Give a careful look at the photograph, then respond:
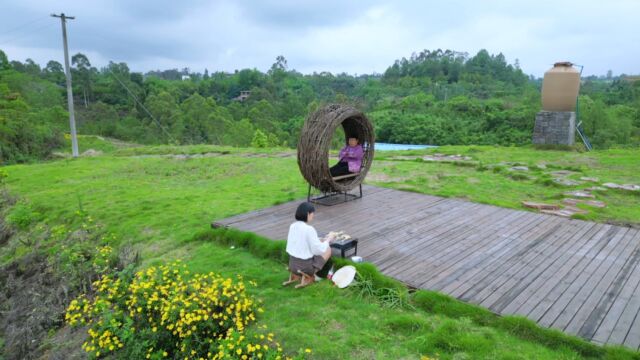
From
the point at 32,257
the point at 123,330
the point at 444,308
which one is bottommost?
the point at 32,257

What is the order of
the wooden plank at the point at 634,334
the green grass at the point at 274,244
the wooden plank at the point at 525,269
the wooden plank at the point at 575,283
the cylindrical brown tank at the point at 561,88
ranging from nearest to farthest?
the wooden plank at the point at 634,334 < the green grass at the point at 274,244 < the wooden plank at the point at 575,283 < the wooden plank at the point at 525,269 < the cylindrical brown tank at the point at 561,88

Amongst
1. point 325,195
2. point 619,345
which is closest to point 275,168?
point 325,195

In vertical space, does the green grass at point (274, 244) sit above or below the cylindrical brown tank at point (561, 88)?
below

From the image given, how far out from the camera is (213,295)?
396cm

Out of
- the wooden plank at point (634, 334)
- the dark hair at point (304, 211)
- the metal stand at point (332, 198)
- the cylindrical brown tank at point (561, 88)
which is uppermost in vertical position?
the cylindrical brown tank at point (561, 88)

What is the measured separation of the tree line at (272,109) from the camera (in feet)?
91.1

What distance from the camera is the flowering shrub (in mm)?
3701

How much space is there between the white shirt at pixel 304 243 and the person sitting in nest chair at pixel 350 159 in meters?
3.42

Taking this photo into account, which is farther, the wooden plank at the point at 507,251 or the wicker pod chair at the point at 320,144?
the wicker pod chair at the point at 320,144

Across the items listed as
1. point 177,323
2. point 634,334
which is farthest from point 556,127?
point 177,323

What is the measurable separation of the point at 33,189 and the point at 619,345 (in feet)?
41.4

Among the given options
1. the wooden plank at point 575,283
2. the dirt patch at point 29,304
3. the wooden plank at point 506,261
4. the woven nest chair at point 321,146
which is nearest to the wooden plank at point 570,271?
the wooden plank at point 575,283

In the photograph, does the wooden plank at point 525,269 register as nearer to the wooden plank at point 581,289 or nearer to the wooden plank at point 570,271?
the wooden plank at point 570,271

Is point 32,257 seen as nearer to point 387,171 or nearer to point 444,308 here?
point 444,308
